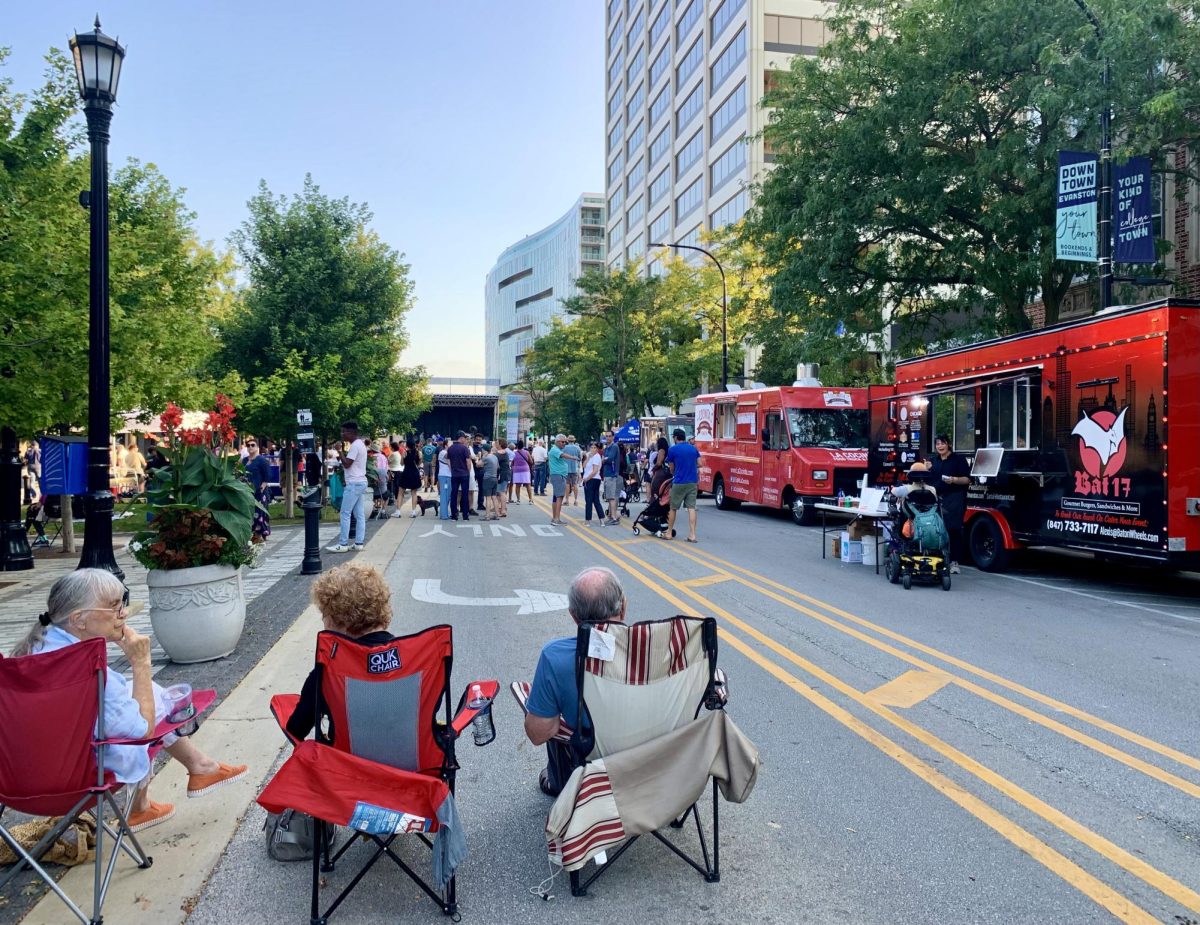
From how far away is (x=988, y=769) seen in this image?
480 cm

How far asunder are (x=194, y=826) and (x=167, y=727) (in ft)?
2.16

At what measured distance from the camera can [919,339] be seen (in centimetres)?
2150

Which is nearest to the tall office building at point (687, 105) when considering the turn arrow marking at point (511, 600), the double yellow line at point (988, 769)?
the turn arrow marking at point (511, 600)

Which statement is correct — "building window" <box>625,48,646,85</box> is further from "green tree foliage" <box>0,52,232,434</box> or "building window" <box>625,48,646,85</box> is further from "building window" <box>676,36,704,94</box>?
"green tree foliage" <box>0,52,232,434</box>

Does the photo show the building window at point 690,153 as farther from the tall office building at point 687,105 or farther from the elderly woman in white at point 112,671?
the elderly woman in white at point 112,671

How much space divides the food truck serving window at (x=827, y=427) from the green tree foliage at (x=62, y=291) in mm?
12304

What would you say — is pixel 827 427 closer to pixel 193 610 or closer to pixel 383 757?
pixel 193 610

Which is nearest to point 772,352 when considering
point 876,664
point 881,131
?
point 881,131

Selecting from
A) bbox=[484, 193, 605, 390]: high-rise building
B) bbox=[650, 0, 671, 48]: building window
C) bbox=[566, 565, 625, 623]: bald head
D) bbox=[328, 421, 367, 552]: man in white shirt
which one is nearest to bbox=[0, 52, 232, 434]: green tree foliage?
bbox=[328, 421, 367, 552]: man in white shirt

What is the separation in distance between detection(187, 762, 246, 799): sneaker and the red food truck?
16635 mm

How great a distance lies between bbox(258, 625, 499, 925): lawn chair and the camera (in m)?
3.24

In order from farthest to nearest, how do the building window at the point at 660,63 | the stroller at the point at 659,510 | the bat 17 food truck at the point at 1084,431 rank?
the building window at the point at 660,63
the stroller at the point at 659,510
the bat 17 food truck at the point at 1084,431

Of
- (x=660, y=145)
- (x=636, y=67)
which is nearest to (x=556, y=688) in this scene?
(x=660, y=145)

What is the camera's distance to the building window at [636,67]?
75.0 meters
